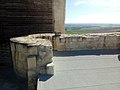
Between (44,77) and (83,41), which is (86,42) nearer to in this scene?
(83,41)

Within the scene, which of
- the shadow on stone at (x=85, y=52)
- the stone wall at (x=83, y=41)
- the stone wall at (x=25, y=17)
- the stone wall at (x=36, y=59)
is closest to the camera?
the stone wall at (x=36, y=59)

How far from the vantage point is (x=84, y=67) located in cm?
464

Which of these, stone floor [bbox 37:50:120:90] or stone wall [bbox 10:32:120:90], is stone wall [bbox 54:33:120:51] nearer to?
stone wall [bbox 10:32:120:90]

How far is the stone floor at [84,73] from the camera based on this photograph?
11.9ft

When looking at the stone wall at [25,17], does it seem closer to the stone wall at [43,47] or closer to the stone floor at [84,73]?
the stone wall at [43,47]

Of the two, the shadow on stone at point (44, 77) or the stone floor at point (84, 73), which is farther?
the shadow on stone at point (44, 77)

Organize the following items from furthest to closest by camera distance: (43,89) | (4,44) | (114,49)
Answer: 1. (4,44)
2. (114,49)
3. (43,89)

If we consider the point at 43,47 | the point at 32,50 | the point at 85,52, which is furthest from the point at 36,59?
the point at 85,52

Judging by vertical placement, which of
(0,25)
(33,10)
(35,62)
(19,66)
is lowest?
(19,66)

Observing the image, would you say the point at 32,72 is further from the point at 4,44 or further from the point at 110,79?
the point at 4,44

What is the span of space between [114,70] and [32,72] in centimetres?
220

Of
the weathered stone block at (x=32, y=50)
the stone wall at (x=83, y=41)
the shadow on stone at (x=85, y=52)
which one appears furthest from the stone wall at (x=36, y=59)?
the stone wall at (x=83, y=41)

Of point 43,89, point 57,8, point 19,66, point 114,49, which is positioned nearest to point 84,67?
point 43,89

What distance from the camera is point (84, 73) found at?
426 centimetres
